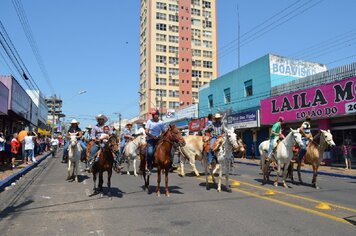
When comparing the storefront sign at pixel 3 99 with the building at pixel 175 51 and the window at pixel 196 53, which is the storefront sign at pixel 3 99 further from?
the window at pixel 196 53

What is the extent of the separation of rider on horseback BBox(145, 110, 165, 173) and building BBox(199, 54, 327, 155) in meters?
22.1

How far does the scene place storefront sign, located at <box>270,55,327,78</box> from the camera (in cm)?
3205

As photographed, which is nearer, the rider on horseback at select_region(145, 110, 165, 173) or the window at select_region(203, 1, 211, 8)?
the rider on horseback at select_region(145, 110, 165, 173)

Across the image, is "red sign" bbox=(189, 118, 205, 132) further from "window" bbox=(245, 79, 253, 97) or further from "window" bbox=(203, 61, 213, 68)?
"window" bbox=(203, 61, 213, 68)

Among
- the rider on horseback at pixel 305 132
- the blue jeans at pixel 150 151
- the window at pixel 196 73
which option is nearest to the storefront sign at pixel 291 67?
the rider on horseback at pixel 305 132

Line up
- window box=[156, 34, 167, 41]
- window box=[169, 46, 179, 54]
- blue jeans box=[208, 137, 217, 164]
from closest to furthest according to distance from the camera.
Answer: blue jeans box=[208, 137, 217, 164]
window box=[156, 34, 167, 41]
window box=[169, 46, 179, 54]

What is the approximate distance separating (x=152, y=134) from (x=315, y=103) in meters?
18.0

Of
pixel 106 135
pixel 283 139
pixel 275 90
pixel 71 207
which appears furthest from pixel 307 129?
pixel 275 90

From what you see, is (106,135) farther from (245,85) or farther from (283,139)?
(245,85)

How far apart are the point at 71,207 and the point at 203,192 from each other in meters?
4.05

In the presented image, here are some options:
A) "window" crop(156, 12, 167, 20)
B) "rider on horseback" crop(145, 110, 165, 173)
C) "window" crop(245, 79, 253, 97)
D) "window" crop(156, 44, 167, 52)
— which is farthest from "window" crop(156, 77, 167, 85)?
"rider on horseback" crop(145, 110, 165, 173)

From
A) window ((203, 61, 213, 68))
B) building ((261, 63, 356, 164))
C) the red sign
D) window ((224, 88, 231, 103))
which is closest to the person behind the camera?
building ((261, 63, 356, 164))

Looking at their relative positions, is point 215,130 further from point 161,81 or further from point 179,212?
point 161,81

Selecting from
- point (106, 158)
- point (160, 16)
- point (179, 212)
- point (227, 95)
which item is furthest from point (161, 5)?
point (179, 212)
